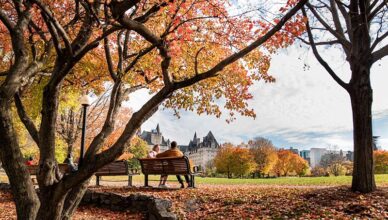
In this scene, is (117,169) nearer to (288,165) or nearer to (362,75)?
(362,75)

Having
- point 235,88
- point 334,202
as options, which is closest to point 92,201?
point 235,88

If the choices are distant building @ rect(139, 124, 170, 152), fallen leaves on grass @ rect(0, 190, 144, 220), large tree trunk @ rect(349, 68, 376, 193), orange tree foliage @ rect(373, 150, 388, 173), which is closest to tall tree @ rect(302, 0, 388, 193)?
large tree trunk @ rect(349, 68, 376, 193)

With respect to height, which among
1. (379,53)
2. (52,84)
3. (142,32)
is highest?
(379,53)

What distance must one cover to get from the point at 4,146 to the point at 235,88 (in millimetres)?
7738

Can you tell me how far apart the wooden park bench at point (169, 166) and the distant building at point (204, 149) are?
136 m

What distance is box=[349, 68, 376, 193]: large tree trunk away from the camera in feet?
29.5

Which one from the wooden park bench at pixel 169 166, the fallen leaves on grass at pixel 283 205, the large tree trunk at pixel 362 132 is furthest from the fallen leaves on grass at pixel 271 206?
the wooden park bench at pixel 169 166

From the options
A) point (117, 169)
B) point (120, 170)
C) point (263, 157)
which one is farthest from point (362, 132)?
point (263, 157)

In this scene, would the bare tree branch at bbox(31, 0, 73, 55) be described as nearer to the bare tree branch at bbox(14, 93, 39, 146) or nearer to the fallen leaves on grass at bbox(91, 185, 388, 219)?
the bare tree branch at bbox(14, 93, 39, 146)

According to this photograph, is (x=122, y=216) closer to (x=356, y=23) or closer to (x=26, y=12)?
(x=26, y=12)

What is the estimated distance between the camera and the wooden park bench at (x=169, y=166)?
11281 mm

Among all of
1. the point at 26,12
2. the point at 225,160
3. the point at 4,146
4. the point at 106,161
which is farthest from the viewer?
the point at 225,160

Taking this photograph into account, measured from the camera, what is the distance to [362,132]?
921cm

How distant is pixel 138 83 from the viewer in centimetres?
1331
